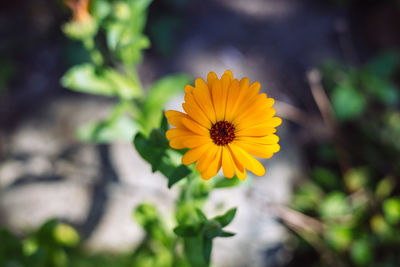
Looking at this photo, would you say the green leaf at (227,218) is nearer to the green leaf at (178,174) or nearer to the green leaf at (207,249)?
the green leaf at (207,249)

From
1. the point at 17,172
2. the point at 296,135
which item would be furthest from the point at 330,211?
the point at 17,172

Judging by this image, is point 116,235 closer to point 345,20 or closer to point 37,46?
point 37,46

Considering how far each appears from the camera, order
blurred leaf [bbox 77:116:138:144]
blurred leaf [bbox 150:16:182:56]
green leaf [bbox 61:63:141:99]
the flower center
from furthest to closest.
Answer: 1. blurred leaf [bbox 150:16:182:56]
2. blurred leaf [bbox 77:116:138:144]
3. green leaf [bbox 61:63:141:99]
4. the flower center

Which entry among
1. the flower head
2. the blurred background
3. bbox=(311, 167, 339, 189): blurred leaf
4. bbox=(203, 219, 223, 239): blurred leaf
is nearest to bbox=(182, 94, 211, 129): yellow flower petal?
the flower head

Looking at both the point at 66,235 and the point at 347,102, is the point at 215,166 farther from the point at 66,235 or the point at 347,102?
the point at 347,102

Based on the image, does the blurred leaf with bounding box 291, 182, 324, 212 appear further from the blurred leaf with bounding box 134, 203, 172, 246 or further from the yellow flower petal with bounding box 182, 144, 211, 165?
the yellow flower petal with bounding box 182, 144, 211, 165

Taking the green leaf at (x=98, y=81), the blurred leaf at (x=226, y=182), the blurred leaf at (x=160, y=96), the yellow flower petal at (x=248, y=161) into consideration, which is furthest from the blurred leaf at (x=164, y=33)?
the yellow flower petal at (x=248, y=161)

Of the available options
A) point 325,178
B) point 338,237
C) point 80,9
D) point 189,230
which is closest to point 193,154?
point 189,230

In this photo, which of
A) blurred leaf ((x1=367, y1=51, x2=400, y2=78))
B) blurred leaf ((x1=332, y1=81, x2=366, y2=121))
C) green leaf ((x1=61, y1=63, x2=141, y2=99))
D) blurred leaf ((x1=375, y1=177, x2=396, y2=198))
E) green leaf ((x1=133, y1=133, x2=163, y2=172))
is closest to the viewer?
green leaf ((x1=133, y1=133, x2=163, y2=172))
